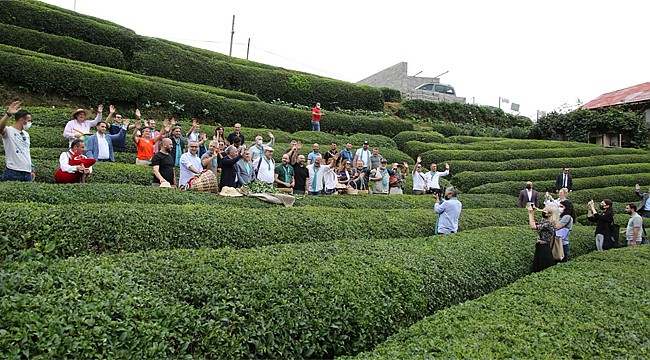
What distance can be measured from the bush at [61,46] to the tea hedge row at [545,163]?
1707cm

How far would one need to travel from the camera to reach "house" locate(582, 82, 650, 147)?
107 ft

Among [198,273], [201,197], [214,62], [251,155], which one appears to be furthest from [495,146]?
[198,273]

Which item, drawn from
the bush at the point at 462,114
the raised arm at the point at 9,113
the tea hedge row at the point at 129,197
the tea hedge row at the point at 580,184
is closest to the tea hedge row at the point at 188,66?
the bush at the point at 462,114

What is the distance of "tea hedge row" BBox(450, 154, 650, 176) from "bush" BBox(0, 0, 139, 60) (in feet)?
57.2

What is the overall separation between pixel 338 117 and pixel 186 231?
19901 mm

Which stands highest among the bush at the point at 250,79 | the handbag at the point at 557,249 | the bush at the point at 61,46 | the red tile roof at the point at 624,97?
the red tile roof at the point at 624,97

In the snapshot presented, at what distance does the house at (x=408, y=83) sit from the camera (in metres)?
40.8

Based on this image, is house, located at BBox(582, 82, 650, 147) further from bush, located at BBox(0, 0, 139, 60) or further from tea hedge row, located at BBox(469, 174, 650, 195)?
bush, located at BBox(0, 0, 139, 60)

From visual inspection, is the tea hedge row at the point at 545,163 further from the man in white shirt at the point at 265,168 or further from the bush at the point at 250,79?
the man in white shirt at the point at 265,168

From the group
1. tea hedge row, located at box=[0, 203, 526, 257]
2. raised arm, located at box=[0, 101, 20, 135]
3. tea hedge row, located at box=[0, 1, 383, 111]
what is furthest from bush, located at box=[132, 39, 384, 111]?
tea hedge row, located at box=[0, 203, 526, 257]

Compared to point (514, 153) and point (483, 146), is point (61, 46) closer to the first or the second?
point (483, 146)

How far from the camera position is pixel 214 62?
2725cm

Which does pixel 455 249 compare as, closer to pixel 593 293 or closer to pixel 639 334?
pixel 593 293

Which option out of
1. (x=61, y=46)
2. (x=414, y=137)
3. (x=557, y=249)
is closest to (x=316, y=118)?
(x=414, y=137)
